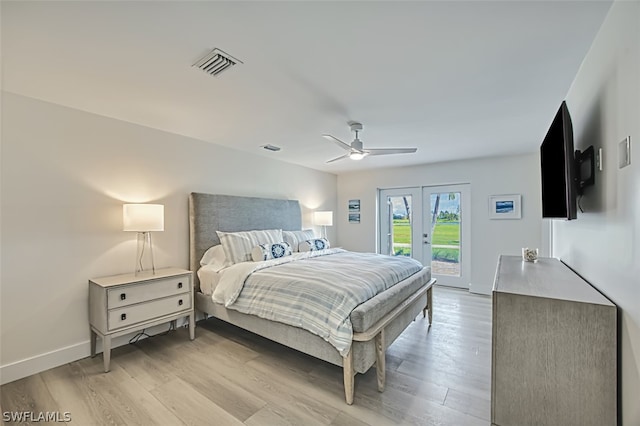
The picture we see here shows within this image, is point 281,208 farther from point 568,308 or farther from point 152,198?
point 568,308

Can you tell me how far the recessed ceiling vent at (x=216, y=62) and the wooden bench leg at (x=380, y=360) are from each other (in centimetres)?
230

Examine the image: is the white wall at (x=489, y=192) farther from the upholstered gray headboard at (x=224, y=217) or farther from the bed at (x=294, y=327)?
the upholstered gray headboard at (x=224, y=217)

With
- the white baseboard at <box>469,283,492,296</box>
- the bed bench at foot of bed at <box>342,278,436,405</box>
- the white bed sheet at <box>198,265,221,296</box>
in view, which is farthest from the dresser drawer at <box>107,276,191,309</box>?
the white baseboard at <box>469,283,492,296</box>

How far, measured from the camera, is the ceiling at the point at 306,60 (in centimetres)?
146

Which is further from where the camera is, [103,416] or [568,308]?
[103,416]

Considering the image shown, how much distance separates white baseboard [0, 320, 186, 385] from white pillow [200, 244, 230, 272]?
1136 mm

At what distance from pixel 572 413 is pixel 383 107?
2.46 metres

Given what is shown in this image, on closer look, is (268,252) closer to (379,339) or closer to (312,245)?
(312,245)

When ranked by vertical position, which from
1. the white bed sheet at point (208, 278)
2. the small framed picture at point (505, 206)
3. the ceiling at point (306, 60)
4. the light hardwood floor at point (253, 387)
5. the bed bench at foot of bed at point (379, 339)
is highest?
the ceiling at point (306, 60)

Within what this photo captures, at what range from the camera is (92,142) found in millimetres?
2816

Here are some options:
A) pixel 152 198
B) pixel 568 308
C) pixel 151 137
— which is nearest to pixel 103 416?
pixel 152 198

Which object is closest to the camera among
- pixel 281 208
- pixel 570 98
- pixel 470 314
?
pixel 570 98

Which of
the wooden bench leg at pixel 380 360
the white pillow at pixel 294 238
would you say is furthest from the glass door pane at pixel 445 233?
the wooden bench leg at pixel 380 360

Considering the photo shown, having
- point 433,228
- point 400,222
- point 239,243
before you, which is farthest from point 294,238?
point 433,228
